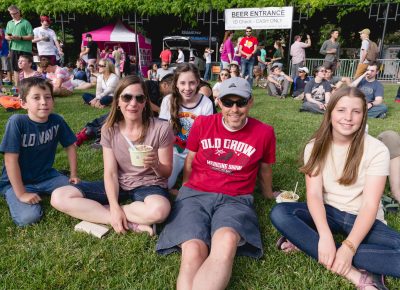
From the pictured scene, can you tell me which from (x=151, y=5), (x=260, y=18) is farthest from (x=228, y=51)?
(x=151, y=5)

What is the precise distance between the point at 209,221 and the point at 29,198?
1.67 meters

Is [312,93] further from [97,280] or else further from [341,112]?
[97,280]

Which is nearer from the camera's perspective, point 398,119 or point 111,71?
point 398,119

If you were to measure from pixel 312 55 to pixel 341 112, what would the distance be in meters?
21.8

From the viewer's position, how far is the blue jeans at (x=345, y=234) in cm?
216

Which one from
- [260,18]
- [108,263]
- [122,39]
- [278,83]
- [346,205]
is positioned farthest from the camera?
[122,39]

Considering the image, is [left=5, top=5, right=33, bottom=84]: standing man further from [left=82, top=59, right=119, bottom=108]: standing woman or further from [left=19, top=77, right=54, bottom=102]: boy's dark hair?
[left=19, top=77, right=54, bottom=102]: boy's dark hair

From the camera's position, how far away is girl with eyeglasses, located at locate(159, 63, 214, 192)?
3.76 m

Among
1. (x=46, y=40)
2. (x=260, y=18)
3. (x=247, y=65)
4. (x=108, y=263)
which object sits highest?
(x=260, y=18)

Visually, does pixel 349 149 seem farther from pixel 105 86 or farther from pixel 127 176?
pixel 105 86

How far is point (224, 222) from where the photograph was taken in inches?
96.3

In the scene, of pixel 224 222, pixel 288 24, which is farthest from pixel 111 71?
pixel 288 24

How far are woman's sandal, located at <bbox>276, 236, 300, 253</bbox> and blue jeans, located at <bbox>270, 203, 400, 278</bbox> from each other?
0.62ft

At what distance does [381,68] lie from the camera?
16.4m
